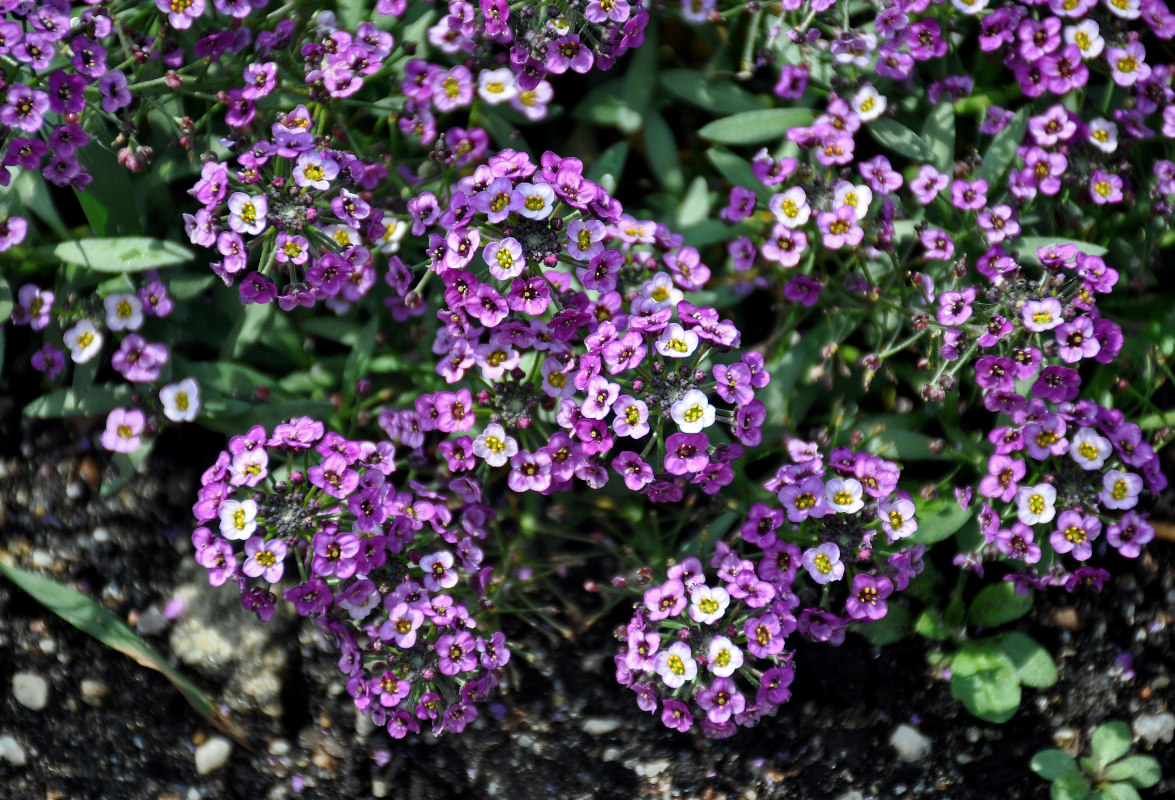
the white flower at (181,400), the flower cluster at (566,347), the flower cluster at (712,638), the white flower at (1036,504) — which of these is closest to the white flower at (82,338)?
the white flower at (181,400)

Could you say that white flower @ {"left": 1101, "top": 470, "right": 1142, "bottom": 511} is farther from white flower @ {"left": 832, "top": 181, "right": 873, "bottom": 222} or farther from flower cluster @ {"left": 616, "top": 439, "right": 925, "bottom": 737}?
white flower @ {"left": 832, "top": 181, "right": 873, "bottom": 222}

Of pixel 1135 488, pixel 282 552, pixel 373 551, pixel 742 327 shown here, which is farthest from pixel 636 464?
pixel 1135 488

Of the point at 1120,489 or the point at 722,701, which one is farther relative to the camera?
the point at 1120,489

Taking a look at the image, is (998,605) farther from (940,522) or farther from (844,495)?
(844,495)

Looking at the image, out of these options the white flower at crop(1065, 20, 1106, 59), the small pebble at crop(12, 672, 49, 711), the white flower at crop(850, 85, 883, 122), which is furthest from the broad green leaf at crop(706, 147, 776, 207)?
the small pebble at crop(12, 672, 49, 711)

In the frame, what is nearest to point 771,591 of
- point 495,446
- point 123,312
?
point 495,446

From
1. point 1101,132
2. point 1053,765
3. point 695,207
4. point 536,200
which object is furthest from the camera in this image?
point 695,207

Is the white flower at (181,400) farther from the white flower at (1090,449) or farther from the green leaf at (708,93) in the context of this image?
the white flower at (1090,449)
